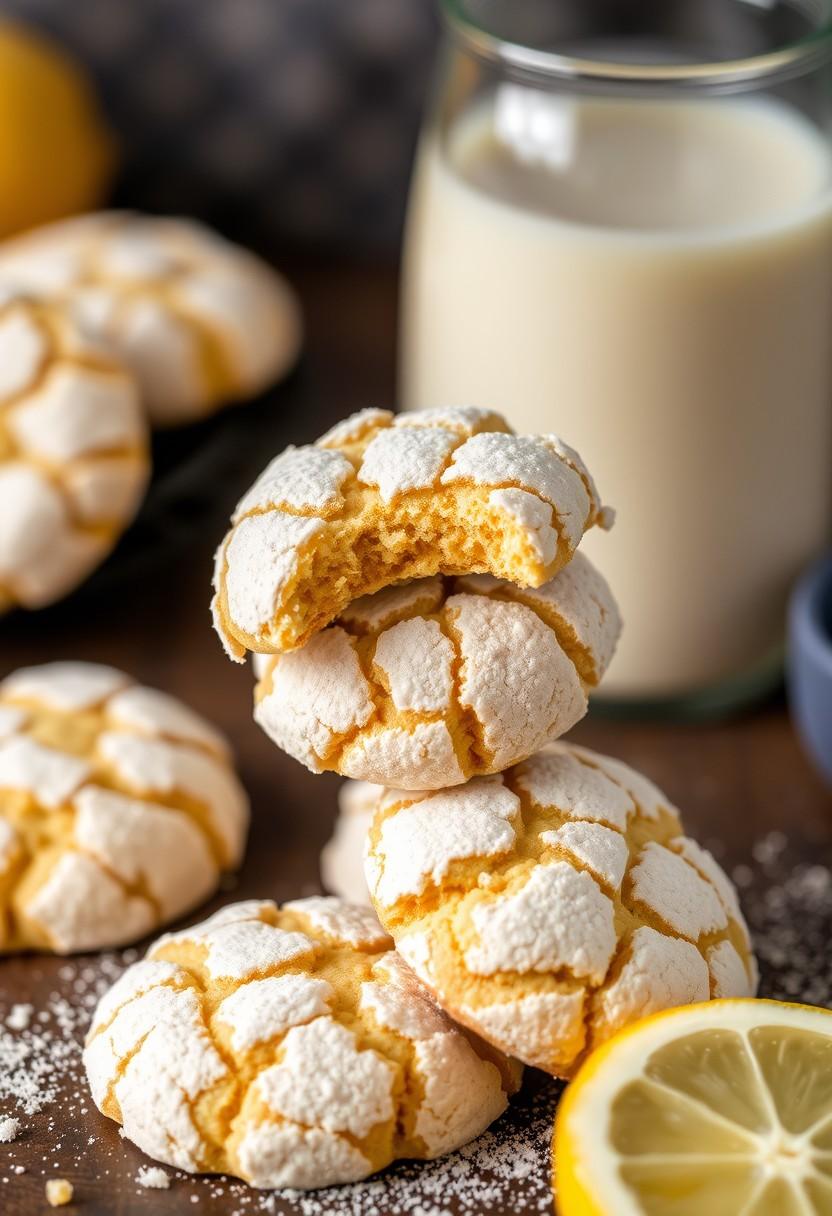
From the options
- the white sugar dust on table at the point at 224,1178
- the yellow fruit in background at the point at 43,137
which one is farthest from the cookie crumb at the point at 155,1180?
the yellow fruit in background at the point at 43,137

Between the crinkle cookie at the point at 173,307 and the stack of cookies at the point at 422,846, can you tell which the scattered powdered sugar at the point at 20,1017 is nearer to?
the stack of cookies at the point at 422,846

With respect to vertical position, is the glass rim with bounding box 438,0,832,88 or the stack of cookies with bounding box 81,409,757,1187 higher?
the glass rim with bounding box 438,0,832,88

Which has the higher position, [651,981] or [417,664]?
[417,664]

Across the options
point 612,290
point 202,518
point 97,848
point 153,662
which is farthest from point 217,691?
point 612,290

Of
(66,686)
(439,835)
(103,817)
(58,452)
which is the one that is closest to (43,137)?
Result: (58,452)

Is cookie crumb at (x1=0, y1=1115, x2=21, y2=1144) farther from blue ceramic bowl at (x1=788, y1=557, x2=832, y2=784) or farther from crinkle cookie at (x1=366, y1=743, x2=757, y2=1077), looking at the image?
blue ceramic bowl at (x1=788, y1=557, x2=832, y2=784)

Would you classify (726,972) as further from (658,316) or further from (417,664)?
(658,316)

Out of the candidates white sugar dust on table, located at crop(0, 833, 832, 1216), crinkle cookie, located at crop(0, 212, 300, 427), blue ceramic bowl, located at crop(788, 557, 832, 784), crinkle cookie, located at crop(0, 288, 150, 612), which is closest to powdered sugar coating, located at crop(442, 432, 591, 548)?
white sugar dust on table, located at crop(0, 833, 832, 1216)
